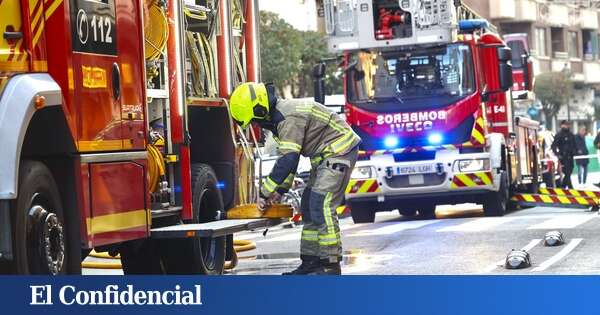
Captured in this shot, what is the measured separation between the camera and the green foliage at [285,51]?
169 ft

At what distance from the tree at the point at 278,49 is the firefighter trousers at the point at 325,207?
1515 inches

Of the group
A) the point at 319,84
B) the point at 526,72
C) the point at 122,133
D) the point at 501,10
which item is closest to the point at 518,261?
the point at 122,133

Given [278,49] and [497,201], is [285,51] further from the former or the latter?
[497,201]

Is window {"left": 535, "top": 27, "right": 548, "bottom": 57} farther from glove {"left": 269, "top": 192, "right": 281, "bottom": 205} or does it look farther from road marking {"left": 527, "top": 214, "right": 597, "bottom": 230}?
glove {"left": 269, "top": 192, "right": 281, "bottom": 205}

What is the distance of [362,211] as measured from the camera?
2461cm

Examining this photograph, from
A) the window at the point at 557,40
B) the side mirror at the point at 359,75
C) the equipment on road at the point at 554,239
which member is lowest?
the equipment on road at the point at 554,239

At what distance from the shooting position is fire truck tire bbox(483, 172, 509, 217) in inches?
941

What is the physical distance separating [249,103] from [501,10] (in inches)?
2518

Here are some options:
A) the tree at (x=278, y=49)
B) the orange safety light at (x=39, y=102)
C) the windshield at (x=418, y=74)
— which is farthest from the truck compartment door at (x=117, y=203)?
the tree at (x=278, y=49)

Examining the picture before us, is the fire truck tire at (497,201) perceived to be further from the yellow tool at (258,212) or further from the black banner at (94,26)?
the black banner at (94,26)

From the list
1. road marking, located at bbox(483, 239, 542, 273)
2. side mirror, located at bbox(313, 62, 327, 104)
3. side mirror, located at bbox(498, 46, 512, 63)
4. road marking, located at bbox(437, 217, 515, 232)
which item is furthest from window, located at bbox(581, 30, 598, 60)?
road marking, located at bbox(483, 239, 542, 273)

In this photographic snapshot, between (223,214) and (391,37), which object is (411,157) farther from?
(223,214)

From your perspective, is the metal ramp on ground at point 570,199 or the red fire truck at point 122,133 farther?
the metal ramp on ground at point 570,199

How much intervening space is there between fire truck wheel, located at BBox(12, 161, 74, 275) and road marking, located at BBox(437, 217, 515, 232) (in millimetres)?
10755
